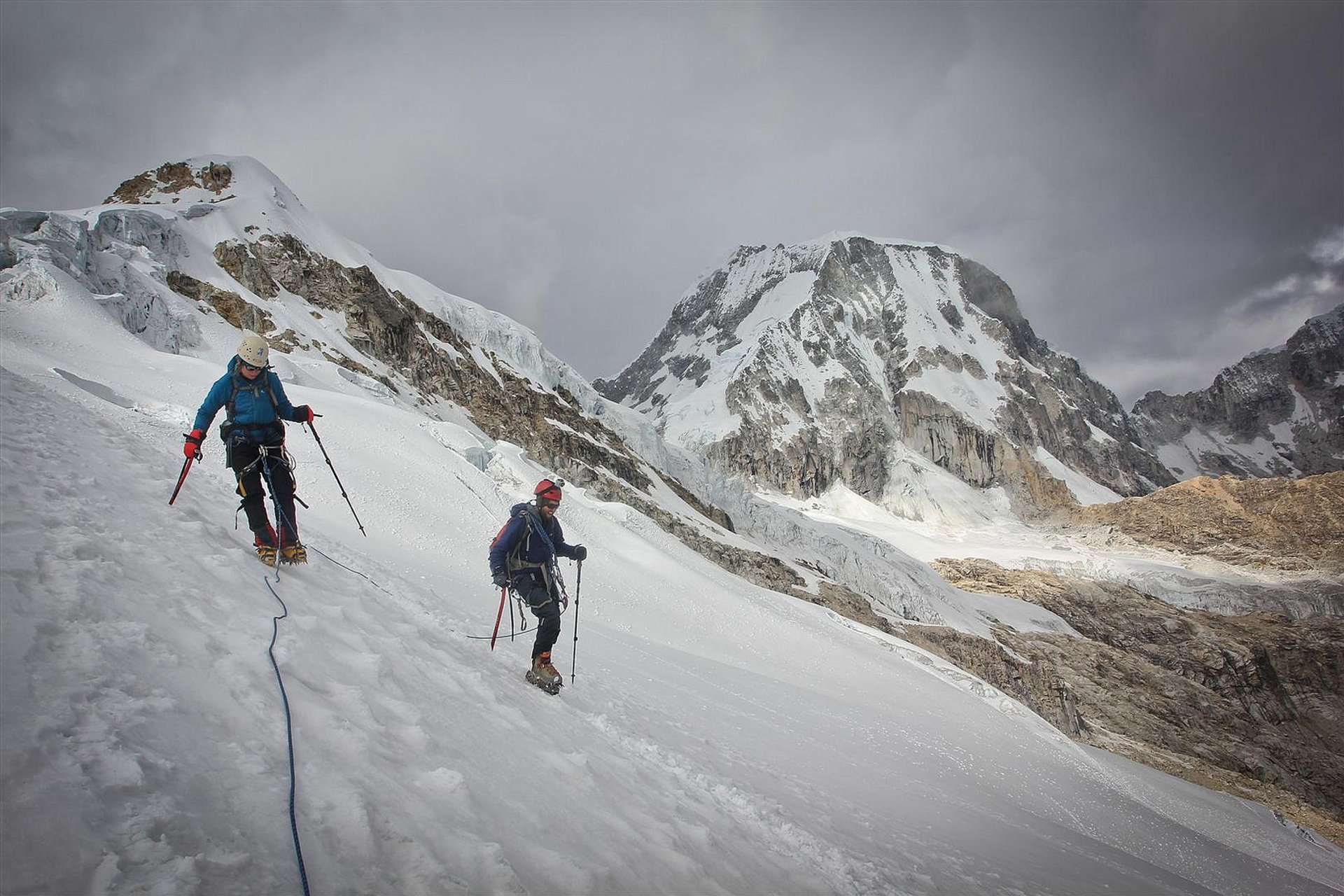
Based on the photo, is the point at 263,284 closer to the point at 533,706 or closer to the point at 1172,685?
the point at 533,706

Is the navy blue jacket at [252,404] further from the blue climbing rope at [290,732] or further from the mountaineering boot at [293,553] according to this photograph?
the blue climbing rope at [290,732]

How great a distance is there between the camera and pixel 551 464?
48.8m

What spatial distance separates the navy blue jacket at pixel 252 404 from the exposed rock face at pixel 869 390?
371 feet

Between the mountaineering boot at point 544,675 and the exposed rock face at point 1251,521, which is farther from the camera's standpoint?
the exposed rock face at point 1251,521

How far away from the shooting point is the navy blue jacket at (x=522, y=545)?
20.9 ft

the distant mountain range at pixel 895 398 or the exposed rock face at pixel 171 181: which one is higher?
the distant mountain range at pixel 895 398

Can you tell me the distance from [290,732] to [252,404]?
4.50 metres

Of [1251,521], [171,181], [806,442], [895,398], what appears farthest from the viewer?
[895,398]

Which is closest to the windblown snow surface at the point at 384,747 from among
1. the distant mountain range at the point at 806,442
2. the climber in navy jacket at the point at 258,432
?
the climber in navy jacket at the point at 258,432

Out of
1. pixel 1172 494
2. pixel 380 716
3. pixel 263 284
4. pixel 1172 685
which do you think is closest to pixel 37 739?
pixel 380 716

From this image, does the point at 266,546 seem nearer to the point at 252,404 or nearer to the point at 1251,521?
the point at 252,404

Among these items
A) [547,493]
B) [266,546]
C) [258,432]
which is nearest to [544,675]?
[547,493]

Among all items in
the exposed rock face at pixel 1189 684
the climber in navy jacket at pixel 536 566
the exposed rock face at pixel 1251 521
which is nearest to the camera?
the climber in navy jacket at pixel 536 566

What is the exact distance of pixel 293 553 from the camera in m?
6.00
